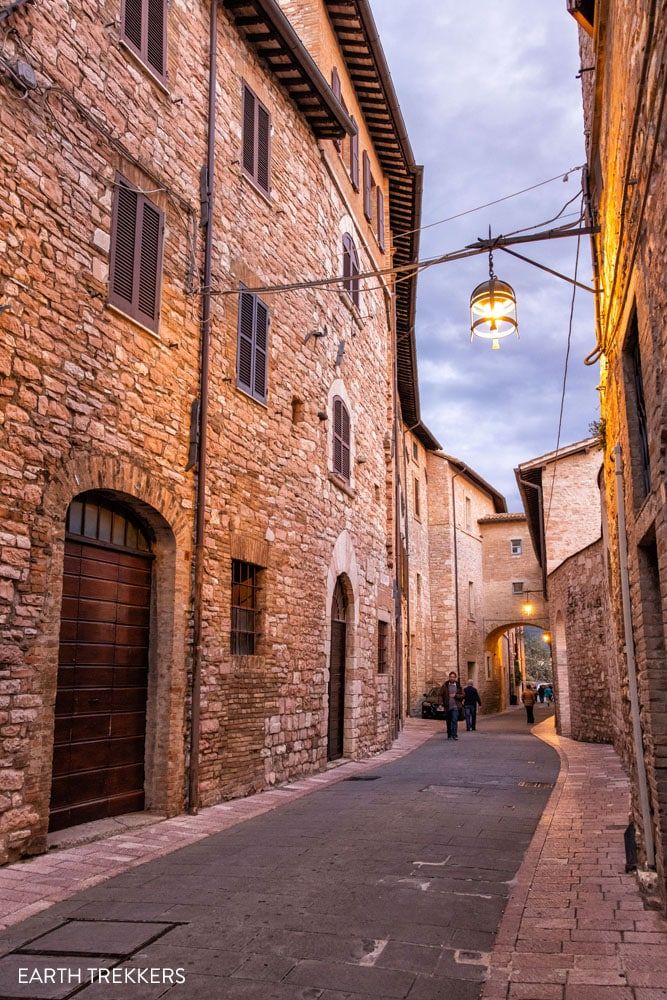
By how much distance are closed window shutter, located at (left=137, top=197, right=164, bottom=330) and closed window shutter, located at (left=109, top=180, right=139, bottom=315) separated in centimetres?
11

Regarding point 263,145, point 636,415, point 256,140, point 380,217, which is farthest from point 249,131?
point 380,217

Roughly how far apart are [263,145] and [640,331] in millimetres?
7079

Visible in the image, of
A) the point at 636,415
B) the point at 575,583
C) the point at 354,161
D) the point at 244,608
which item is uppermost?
the point at 354,161

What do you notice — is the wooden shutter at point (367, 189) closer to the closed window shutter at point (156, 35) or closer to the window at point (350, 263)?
the window at point (350, 263)

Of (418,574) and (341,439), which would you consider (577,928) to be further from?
(418,574)

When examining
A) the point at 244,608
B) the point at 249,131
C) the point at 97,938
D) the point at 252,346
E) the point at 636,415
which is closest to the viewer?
the point at 97,938

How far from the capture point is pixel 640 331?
4.83m

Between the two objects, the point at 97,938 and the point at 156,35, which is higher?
the point at 156,35

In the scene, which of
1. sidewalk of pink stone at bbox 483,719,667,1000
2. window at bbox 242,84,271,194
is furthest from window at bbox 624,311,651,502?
window at bbox 242,84,271,194

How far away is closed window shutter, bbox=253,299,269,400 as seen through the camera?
9.59 metres

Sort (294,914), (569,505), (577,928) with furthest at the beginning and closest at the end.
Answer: (569,505)
(294,914)
(577,928)

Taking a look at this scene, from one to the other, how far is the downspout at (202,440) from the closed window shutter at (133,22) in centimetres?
129

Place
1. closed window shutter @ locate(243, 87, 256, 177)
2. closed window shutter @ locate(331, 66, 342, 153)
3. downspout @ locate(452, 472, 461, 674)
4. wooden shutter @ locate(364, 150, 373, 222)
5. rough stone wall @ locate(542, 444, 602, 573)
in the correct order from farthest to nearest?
downspout @ locate(452, 472, 461, 674), rough stone wall @ locate(542, 444, 602, 573), wooden shutter @ locate(364, 150, 373, 222), closed window shutter @ locate(331, 66, 342, 153), closed window shutter @ locate(243, 87, 256, 177)

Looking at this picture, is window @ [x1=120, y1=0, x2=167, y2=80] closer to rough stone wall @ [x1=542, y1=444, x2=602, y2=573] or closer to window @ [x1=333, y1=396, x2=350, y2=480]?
window @ [x1=333, y1=396, x2=350, y2=480]
